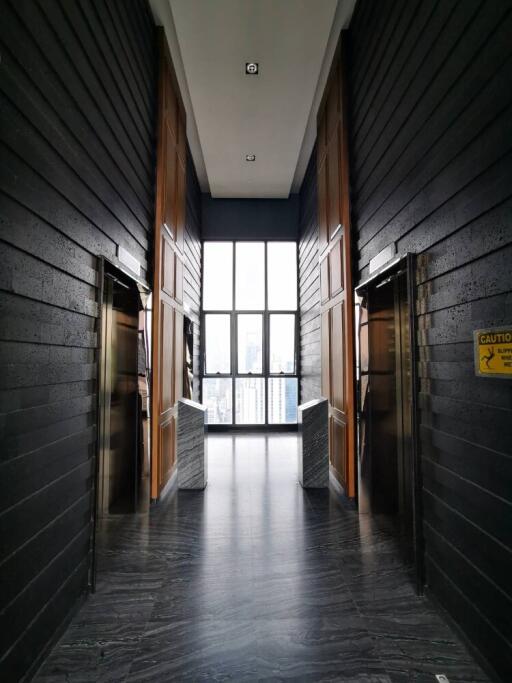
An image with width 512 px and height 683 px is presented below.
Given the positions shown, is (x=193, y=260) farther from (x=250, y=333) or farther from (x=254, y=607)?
(x=254, y=607)

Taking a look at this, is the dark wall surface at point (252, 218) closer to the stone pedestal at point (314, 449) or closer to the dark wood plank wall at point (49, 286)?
the stone pedestal at point (314, 449)

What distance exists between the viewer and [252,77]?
4438mm

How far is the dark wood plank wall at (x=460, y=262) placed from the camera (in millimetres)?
1558

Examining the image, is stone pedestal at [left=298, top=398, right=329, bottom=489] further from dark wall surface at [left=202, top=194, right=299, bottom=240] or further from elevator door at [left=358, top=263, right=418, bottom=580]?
dark wall surface at [left=202, top=194, right=299, bottom=240]

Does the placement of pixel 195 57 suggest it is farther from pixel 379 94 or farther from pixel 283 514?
pixel 283 514

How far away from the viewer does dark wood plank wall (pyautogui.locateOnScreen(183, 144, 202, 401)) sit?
5789 mm

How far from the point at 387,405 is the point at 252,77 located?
4.06 m

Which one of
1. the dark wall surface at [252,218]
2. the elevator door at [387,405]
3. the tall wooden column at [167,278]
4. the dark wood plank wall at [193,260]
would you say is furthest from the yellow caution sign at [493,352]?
the dark wall surface at [252,218]

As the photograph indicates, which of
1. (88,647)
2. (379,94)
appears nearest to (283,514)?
(88,647)

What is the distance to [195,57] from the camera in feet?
13.5

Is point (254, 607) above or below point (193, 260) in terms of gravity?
below

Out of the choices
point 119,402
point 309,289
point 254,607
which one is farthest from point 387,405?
point 309,289

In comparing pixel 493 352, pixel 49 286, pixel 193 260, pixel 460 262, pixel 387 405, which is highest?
pixel 193 260

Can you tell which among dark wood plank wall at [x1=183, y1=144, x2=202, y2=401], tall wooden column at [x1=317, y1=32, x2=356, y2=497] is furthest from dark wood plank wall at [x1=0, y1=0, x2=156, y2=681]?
dark wood plank wall at [x1=183, y1=144, x2=202, y2=401]
